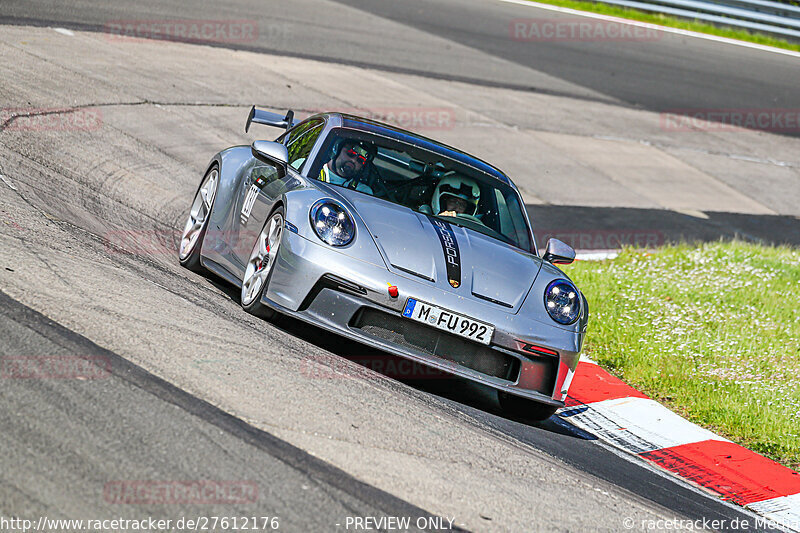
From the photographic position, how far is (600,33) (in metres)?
23.1

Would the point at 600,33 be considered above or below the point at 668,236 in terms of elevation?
above

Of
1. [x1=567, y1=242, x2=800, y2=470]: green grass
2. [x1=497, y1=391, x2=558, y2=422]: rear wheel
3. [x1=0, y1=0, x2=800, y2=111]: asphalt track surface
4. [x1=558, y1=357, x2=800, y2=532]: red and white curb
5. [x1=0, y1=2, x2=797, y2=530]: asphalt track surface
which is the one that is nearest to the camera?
[x1=0, y1=2, x2=797, y2=530]: asphalt track surface

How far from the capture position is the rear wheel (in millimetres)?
5715

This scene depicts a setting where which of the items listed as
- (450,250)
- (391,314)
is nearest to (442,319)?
(391,314)

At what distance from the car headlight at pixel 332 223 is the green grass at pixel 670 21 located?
832 inches

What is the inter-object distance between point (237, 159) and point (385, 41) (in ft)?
38.0

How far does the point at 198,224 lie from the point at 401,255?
2182 millimetres

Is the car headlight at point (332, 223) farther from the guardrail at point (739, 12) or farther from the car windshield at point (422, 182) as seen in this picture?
the guardrail at point (739, 12)

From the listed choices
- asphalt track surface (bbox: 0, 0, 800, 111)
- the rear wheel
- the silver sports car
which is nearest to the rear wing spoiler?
the silver sports car

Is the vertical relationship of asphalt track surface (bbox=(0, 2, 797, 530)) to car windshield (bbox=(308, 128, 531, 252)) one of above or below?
below

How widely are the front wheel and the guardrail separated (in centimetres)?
2149

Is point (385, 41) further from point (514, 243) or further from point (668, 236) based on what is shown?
point (514, 243)

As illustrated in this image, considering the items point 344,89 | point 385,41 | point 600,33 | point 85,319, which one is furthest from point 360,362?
point 600,33

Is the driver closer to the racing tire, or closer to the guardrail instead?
the racing tire
